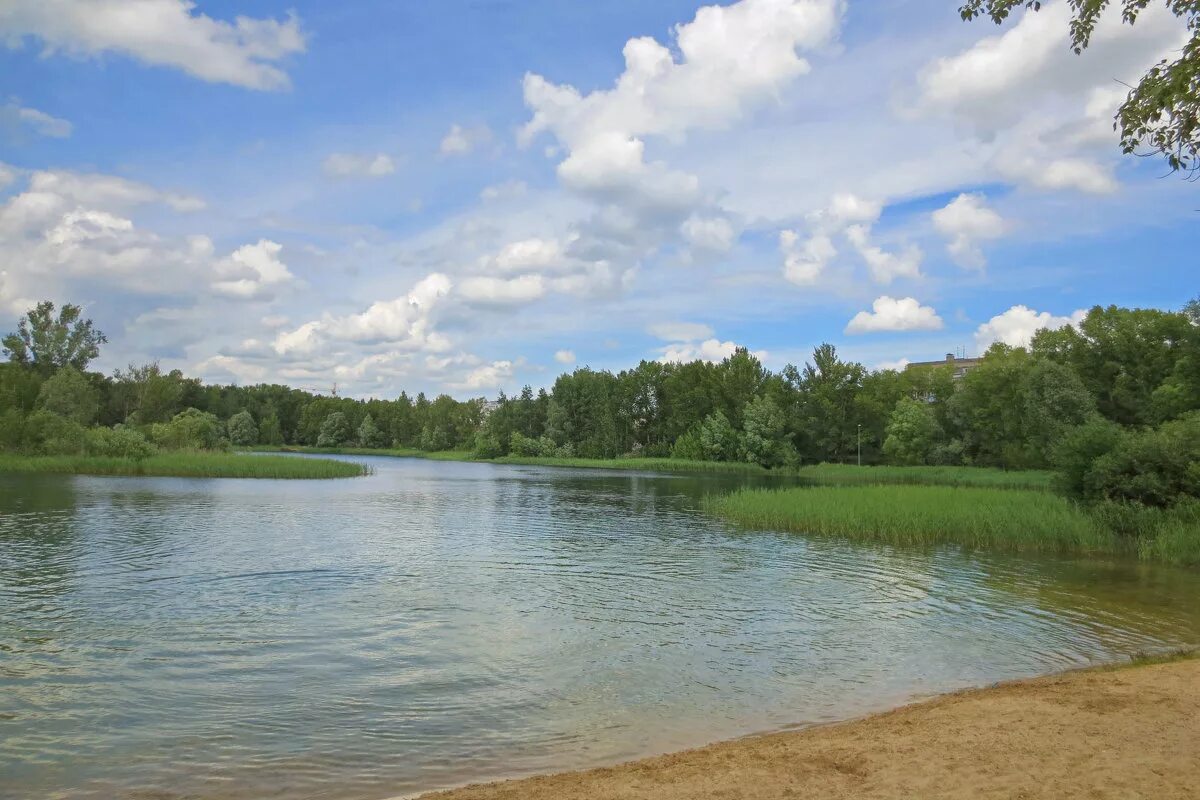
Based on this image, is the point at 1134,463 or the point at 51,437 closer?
the point at 1134,463

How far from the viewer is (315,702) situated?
32.5ft

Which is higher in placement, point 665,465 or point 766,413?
point 766,413

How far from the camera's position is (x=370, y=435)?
14600 centimetres

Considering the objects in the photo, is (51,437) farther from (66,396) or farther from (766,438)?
Answer: (766,438)

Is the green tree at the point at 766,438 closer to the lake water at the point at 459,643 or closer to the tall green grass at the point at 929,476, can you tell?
the tall green grass at the point at 929,476

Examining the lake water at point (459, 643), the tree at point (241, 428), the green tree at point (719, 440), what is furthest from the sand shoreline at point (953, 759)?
the tree at point (241, 428)

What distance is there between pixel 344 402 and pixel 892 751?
160601 mm

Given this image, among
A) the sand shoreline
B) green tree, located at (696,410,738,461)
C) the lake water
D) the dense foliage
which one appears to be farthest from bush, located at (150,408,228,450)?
the sand shoreline

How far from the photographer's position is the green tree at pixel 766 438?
3514 inches

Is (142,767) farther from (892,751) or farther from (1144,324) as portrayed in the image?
(1144,324)

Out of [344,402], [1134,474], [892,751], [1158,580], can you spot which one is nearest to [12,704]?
[892,751]

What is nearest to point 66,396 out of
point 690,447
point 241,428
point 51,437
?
point 51,437

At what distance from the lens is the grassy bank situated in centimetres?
5172

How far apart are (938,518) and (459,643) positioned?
20.6 meters
